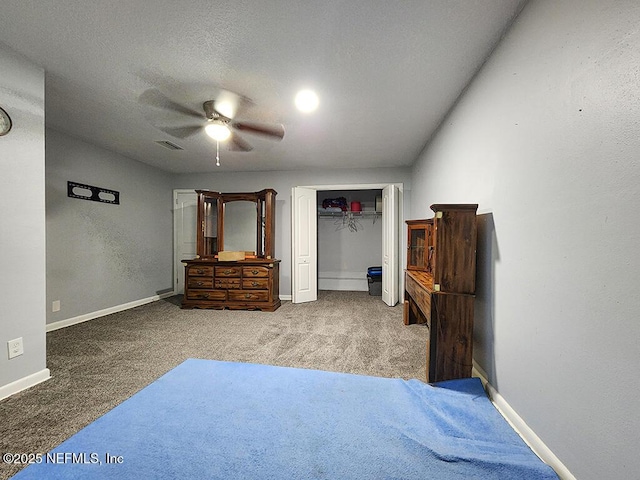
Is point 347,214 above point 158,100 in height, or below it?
below

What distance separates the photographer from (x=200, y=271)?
4.41m

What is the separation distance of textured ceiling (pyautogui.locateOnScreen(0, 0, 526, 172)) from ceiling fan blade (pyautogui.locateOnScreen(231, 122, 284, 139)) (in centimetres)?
27

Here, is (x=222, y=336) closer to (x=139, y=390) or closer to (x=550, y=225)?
(x=139, y=390)

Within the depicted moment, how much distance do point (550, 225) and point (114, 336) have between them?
4009mm

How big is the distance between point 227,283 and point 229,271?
0.19m

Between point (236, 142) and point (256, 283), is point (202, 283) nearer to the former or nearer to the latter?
point (256, 283)

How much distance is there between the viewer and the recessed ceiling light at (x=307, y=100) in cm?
240

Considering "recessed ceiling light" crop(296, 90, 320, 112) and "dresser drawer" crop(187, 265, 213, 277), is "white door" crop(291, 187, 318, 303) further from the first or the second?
"recessed ceiling light" crop(296, 90, 320, 112)

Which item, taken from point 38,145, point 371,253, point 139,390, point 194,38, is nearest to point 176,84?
point 194,38

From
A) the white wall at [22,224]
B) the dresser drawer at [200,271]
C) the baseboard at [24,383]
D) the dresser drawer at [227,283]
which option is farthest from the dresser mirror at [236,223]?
the baseboard at [24,383]

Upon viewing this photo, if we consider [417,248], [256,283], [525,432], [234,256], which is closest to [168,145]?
[234,256]

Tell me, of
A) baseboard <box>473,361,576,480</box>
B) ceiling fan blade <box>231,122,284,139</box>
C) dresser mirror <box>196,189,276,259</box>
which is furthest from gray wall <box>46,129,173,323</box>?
baseboard <box>473,361,576,480</box>

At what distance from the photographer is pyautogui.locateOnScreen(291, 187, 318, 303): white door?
4.86 meters

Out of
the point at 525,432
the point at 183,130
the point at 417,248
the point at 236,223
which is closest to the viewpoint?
the point at 525,432
